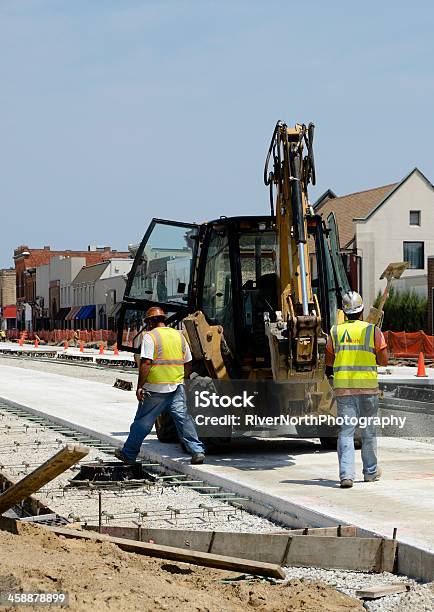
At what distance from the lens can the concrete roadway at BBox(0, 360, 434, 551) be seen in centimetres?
923

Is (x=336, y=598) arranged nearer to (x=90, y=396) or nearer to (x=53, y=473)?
(x=53, y=473)

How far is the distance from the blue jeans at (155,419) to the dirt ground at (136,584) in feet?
15.4

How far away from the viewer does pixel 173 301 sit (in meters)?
14.6

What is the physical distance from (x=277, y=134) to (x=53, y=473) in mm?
5925

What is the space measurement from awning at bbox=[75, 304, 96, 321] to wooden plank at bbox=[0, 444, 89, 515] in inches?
3981

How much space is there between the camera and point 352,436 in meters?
11.1

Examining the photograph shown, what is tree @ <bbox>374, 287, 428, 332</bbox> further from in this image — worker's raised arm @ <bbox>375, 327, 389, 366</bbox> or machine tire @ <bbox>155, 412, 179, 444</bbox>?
worker's raised arm @ <bbox>375, 327, 389, 366</bbox>

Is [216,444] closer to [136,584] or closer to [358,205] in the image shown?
[136,584]

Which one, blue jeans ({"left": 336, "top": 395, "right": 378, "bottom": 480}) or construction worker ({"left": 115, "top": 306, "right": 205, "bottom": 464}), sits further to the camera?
construction worker ({"left": 115, "top": 306, "right": 205, "bottom": 464})

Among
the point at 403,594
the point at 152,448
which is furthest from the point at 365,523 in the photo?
the point at 152,448

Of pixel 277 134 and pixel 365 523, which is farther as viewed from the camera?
pixel 277 134

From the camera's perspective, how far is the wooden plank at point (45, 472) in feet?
26.4

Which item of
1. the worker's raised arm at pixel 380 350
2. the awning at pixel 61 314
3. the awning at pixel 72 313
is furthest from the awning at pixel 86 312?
the worker's raised arm at pixel 380 350

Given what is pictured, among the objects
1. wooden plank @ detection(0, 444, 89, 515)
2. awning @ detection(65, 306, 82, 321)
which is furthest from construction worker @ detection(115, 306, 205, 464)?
awning @ detection(65, 306, 82, 321)
